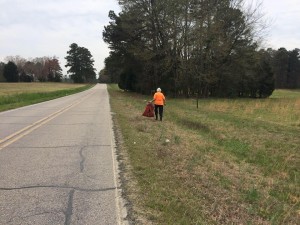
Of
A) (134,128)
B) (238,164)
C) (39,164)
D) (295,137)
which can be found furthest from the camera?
(134,128)

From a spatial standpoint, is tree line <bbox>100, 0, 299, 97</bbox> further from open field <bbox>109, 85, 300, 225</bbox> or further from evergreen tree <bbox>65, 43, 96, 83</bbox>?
evergreen tree <bbox>65, 43, 96, 83</bbox>

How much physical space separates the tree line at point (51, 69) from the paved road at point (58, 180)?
439 feet

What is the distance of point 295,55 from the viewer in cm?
11744

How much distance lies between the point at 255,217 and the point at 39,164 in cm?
478

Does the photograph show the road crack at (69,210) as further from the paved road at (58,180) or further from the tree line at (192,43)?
the tree line at (192,43)

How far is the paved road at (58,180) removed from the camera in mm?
4848

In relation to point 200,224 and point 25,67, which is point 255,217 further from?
point 25,67

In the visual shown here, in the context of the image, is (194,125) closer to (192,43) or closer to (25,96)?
(192,43)

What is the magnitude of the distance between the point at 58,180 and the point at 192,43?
3212 centimetres

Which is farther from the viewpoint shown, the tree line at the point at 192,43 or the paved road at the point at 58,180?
the tree line at the point at 192,43

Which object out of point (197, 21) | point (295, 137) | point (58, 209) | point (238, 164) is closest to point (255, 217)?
point (58, 209)

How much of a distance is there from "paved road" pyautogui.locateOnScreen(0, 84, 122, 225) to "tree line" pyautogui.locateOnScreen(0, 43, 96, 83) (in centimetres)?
13371

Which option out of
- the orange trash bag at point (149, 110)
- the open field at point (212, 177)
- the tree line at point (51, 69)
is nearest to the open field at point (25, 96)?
the orange trash bag at point (149, 110)

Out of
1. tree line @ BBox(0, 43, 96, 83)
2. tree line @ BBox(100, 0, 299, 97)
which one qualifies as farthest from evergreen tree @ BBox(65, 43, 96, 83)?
tree line @ BBox(100, 0, 299, 97)
